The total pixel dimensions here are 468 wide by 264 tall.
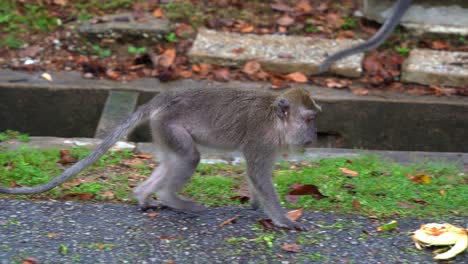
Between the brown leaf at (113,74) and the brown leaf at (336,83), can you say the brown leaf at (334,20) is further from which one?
the brown leaf at (113,74)

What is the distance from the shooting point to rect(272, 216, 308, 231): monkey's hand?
5020 mm

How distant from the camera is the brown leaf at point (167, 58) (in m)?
8.34

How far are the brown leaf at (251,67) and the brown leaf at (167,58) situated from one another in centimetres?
76

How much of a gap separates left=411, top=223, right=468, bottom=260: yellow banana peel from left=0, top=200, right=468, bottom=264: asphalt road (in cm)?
5

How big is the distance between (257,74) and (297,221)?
10.6 feet

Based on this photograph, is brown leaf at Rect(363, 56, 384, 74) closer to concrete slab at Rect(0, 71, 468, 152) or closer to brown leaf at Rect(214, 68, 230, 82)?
concrete slab at Rect(0, 71, 468, 152)

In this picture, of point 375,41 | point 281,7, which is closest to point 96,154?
point 375,41

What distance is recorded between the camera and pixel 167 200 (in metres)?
5.21

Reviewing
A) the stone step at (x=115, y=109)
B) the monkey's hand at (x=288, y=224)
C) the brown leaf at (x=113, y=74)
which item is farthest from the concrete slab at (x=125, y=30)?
the monkey's hand at (x=288, y=224)

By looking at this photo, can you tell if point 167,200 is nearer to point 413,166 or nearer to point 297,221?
point 297,221

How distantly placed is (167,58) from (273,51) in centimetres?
109

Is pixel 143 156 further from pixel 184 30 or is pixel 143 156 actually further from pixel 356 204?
pixel 184 30

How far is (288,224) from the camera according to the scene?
198 inches

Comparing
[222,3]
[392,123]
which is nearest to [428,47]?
[392,123]
